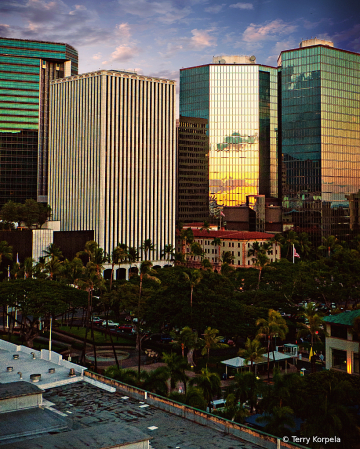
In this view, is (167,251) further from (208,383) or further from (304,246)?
(208,383)

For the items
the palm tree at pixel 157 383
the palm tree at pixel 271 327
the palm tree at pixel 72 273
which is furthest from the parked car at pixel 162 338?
the palm tree at pixel 157 383

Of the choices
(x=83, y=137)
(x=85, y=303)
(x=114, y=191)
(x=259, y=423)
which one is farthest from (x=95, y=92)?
(x=259, y=423)

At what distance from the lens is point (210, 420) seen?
1323 inches

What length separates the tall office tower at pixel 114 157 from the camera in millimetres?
177375

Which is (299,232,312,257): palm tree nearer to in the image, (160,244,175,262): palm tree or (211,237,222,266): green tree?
(211,237,222,266): green tree

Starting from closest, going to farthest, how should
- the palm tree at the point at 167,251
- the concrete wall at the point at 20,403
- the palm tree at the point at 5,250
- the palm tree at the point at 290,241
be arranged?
the concrete wall at the point at 20,403 < the palm tree at the point at 5,250 < the palm tree at the point at 290,241 < the palm tree at the point at 167,251

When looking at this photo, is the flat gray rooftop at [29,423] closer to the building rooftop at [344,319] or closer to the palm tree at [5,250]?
the building rooftop at [344,319]

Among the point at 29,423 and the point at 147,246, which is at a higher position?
the point at 147,246

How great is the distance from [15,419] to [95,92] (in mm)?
154128

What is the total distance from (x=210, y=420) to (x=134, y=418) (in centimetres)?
514

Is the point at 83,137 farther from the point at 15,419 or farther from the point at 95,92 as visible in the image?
the point at 15,419

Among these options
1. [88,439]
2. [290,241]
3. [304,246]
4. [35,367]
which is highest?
[290,241]

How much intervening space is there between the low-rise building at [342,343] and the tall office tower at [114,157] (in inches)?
4737

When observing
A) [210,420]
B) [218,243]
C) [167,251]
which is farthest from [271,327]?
[218,243]
